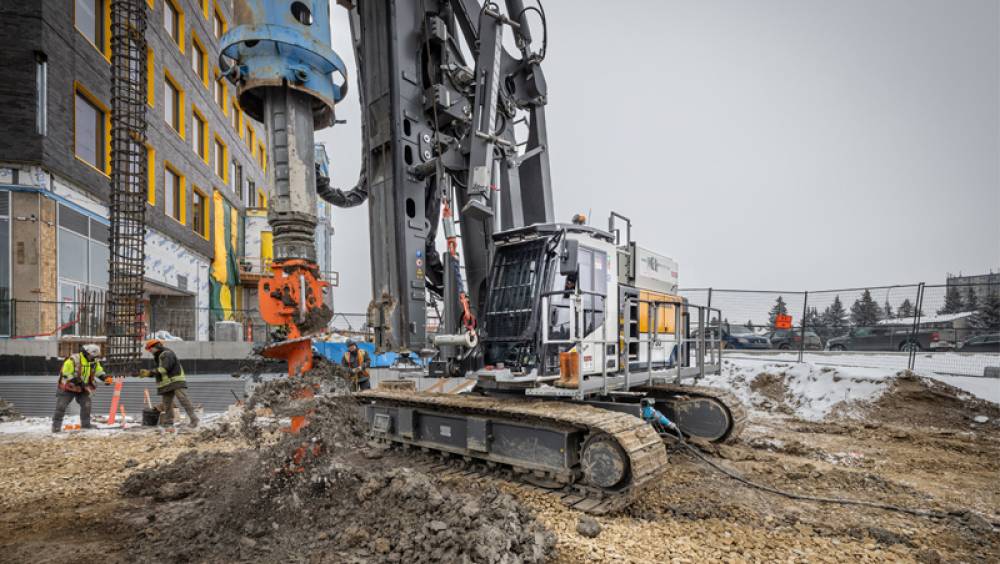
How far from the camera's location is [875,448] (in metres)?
8.43

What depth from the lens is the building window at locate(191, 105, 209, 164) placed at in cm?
2448

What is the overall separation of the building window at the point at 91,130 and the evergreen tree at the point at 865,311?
2346cm

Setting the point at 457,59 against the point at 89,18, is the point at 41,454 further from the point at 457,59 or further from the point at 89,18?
the point at 89,18

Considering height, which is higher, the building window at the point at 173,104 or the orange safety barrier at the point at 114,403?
the building window at the point at 173,104

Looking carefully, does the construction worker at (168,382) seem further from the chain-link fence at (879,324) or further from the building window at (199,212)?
the building window at (199,212)

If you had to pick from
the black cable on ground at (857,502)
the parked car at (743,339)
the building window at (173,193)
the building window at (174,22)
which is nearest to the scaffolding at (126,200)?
the building window at (173,193)

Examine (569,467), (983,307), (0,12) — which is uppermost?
(0,12)

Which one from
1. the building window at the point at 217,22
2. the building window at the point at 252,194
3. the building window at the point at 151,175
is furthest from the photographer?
the building window at the point at 252,194

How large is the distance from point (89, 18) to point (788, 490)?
21.5 m

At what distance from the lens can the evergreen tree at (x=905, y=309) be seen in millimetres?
14539

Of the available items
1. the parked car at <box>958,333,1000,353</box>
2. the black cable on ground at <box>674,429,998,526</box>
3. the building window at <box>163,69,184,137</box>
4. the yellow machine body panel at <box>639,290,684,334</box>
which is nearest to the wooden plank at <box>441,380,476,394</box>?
the yellow machine body panel at <box>639,290,684,334</box>

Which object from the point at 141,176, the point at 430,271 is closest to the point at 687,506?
the point at 430,271

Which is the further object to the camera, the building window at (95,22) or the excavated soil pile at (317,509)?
the building window at (95,22)

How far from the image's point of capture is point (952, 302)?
46.0 ft
